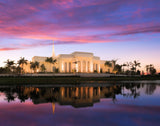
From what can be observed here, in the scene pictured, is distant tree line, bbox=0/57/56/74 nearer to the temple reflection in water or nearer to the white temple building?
the white temple building

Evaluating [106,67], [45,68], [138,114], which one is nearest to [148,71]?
[106,67]

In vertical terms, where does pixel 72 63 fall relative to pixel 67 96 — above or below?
above

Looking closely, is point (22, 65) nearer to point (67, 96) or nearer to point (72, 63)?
point (72, 63)

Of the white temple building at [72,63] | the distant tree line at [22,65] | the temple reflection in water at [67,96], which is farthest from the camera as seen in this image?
the white temple building at [72,63]

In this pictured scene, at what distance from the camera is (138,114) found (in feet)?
45.2

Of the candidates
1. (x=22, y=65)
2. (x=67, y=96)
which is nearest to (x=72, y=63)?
(x=22, y=65)

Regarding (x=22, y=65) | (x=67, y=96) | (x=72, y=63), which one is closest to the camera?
(x=67, y=96)

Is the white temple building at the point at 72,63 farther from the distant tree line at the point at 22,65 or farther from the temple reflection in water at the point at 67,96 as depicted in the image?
the temple reflection in water at the point at 67,96

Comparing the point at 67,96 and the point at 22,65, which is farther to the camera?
the point at 22,65

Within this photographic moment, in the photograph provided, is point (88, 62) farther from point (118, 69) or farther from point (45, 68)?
point (45, 68)

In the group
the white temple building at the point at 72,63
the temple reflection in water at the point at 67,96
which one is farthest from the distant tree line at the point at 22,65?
the temple reflection in water at the point at 67,96

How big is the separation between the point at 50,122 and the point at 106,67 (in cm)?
9269

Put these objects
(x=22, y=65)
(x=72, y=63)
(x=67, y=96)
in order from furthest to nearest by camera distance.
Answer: (x=72, y=63), (x=22, y=65), (x=67, y=96)

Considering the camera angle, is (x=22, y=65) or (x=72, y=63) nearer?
(x=22, y=65)
